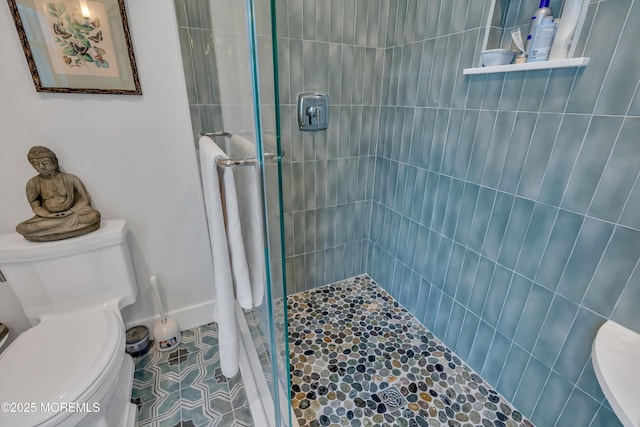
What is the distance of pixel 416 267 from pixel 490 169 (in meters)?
0.71

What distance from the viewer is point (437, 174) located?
1.47 meters

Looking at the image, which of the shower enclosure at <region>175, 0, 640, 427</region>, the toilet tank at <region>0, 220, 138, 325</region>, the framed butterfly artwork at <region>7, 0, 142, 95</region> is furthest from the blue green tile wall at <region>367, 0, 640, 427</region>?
the toilet tank at <region>0, 220, 138, 325</region>

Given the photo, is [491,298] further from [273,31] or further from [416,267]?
[273,31]

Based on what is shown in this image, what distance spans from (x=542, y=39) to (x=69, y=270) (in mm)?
1986

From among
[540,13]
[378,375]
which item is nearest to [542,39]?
[540,13]

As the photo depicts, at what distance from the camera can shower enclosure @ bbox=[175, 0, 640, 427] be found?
850 mm

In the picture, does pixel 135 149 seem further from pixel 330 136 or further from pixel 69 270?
A: pixel 330 136

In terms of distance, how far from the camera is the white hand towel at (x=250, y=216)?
80cm

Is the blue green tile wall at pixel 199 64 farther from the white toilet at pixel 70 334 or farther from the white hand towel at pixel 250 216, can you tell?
the white toilet at pixel 70 334

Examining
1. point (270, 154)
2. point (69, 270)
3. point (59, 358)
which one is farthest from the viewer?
point (69, 270)

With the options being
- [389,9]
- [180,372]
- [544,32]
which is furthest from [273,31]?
[180,372]

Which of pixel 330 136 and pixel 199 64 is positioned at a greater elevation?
pixel 199 64

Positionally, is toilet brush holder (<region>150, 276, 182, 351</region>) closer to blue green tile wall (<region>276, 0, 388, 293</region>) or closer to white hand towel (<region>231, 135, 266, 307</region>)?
blue green tile wall (<region>276, 0, 388, 293</region>)

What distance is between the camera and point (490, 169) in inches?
47.9
